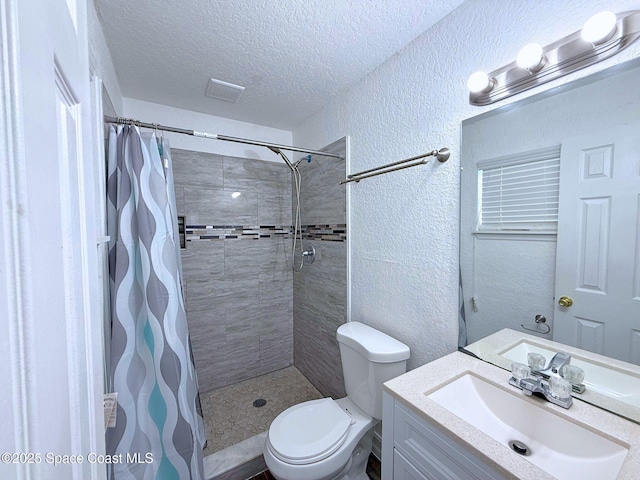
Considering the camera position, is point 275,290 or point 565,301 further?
point 275,290

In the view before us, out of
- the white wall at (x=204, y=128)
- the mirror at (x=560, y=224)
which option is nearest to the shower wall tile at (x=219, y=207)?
the white wall at (x=204, y=128)

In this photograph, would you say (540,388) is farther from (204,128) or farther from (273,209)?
(204,128)

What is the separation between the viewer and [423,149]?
1.29 m

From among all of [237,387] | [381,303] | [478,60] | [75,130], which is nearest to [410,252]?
[381,303]

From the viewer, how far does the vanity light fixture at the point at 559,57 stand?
0.74m

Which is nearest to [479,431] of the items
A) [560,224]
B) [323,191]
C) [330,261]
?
[560,224]

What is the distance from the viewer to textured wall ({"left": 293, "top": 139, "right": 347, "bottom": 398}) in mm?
1862

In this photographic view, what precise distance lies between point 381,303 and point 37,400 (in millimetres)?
1459

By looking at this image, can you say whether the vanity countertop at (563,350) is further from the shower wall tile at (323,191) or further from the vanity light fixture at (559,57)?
the shower wall tile at (323,191)

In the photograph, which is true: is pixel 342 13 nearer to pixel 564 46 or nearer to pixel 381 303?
pixel 564 46

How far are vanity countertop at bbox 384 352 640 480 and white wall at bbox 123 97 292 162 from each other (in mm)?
2101

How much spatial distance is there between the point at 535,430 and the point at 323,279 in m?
1.45

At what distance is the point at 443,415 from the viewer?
79cm

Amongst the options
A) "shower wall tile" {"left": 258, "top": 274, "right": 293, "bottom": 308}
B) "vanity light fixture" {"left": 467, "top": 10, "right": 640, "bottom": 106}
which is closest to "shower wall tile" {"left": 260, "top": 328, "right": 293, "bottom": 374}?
"shower wall tile" {"left": 258, "top": 274, "right": 293, "bottom": 308}
